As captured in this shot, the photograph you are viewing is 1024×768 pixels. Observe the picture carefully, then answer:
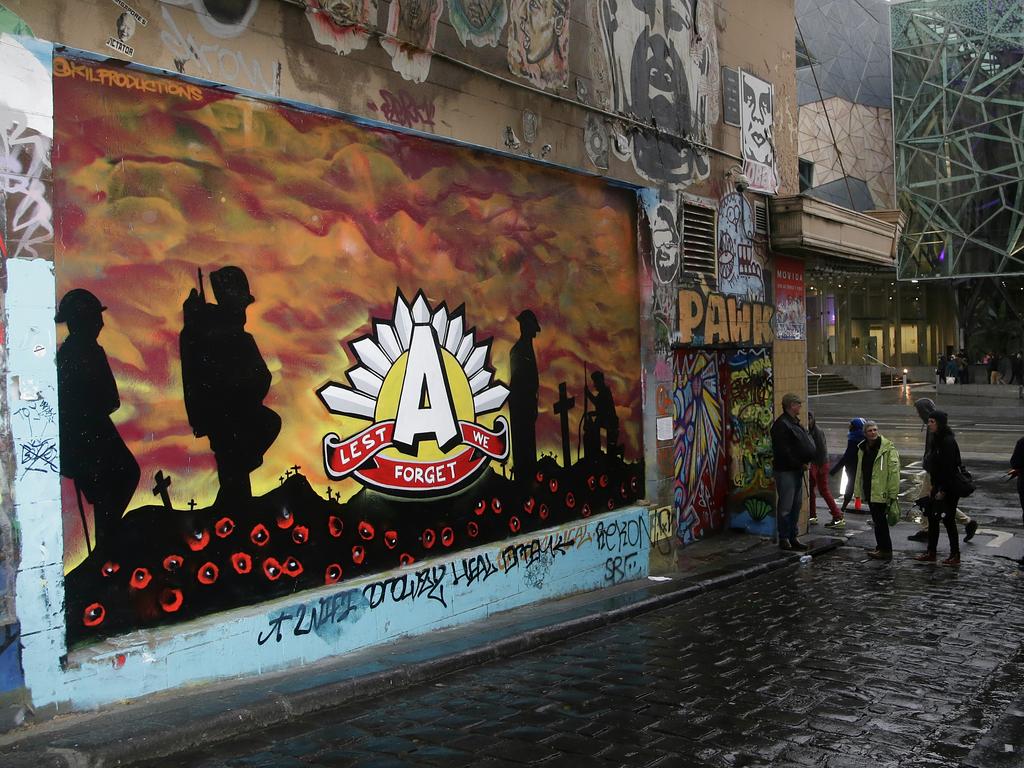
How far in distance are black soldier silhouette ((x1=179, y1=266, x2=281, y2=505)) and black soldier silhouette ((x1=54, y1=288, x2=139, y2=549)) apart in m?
0.53

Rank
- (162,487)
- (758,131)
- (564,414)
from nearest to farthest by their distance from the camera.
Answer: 1. (162,487)
2. (564,414)
3. (758,131)

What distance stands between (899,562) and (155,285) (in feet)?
28.5

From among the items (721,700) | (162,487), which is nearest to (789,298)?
(721,700)

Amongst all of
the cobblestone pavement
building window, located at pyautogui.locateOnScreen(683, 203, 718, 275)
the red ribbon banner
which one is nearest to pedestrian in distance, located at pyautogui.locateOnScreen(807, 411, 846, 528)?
building window, located at pyautogui.locateOnScreen(683, 203, 718, 275)

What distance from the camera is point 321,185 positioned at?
6758 millimetres

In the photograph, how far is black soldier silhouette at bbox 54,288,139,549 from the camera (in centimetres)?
524

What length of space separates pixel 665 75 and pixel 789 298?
422 cm

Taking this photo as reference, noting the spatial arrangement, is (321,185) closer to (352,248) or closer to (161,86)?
(352,248)

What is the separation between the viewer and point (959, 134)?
46.8 meters

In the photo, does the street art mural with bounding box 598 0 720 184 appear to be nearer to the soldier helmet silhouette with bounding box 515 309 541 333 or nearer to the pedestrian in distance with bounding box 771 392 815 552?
the soldier helmet silhouette with bounding box 515 309 541 333

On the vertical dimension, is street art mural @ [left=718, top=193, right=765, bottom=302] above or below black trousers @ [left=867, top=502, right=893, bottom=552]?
above

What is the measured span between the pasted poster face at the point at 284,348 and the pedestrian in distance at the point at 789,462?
320 centimetres

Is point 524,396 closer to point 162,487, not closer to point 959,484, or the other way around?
point 162,487

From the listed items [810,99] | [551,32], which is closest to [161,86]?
[551,32]
